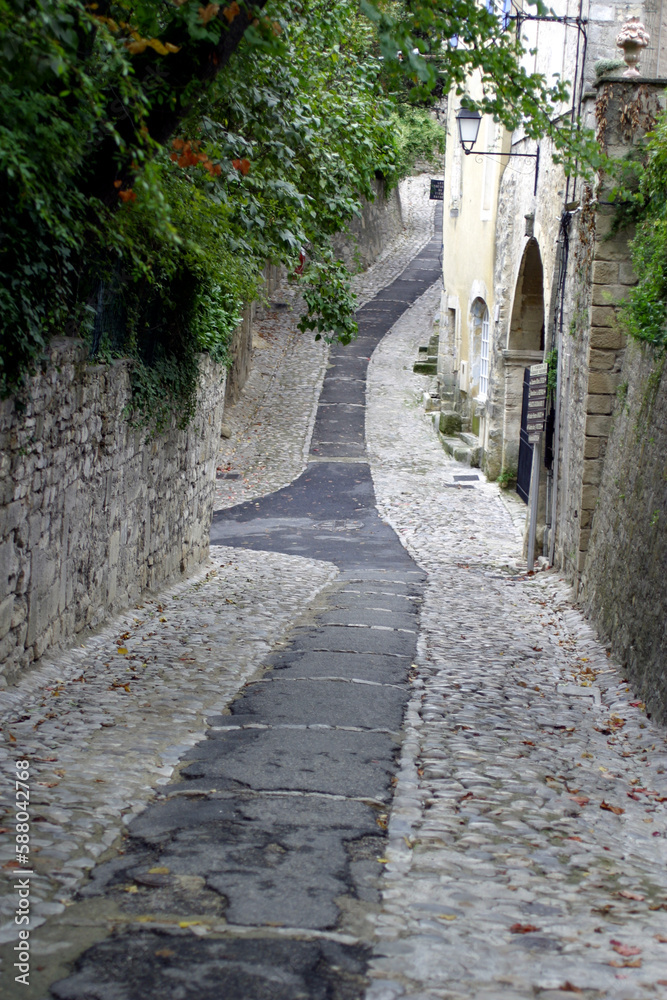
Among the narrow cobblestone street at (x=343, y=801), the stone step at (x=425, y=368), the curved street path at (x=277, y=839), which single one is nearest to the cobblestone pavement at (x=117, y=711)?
the narrow cobblestone street at (x=343, y=801)

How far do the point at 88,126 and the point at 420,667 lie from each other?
14.1 ft

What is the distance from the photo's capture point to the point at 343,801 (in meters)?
4.32

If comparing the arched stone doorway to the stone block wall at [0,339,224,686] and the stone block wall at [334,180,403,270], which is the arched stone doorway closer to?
the stone block wall at [0,339,224,686]

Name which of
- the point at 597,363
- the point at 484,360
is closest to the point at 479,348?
the point at 484,360

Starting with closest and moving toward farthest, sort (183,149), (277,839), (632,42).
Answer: (277,839) → (183,149) → (632,42)

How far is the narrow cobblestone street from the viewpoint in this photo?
9.78 ft

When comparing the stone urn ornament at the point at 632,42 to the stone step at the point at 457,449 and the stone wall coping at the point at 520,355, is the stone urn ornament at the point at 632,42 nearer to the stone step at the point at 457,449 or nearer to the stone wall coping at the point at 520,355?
the stone wall coping at the point at 520,355

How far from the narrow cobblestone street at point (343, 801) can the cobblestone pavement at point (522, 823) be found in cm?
1

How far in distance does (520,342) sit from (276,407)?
323 inches

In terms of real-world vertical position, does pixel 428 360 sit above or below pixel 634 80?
below

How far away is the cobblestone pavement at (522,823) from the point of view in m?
3.03

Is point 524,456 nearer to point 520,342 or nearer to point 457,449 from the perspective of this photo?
point 520,342

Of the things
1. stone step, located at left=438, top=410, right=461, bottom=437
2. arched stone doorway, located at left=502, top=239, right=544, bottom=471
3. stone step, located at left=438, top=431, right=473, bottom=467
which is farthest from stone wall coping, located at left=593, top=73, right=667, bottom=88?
stone step, located at left=438, top=410, right=461, bottom=437

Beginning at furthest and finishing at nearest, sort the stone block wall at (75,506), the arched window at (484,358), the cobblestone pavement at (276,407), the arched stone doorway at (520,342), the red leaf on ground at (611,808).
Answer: the arched window at (484,358) → the cobblestone pavement at (276,407) → the arched stone doorway at (520,342) → the stone block wall at (75,506) → the red leaf on ground at (611,808)
